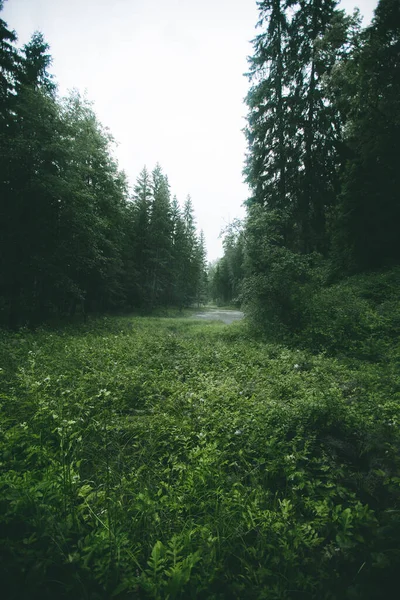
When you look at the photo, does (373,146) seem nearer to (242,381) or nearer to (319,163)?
(319,163)

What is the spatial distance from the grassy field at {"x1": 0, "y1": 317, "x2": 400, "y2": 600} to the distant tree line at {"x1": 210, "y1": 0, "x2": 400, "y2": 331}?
19.9ft

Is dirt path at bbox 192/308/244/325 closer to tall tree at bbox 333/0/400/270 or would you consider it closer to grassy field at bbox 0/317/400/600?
tall tree at bbox 333/0/400/270

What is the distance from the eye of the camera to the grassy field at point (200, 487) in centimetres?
156

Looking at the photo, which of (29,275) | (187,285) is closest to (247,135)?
(29,275)

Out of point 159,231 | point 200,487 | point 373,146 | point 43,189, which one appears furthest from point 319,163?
point 200,487

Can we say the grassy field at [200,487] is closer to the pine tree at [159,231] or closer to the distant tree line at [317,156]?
the distant tree line at [317,156]

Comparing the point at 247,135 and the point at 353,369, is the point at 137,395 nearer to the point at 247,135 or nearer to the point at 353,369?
the point at 353,369

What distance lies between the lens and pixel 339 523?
211 centimetres

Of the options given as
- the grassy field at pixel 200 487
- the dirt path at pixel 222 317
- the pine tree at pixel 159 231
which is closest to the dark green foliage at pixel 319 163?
the grassy field at pixel 200 487

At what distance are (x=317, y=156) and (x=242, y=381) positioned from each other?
15976mm

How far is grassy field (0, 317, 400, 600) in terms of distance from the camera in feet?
5.11

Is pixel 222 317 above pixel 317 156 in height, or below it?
below

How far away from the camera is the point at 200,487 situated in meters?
2.50

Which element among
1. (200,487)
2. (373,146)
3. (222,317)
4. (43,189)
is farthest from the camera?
(222,317)
